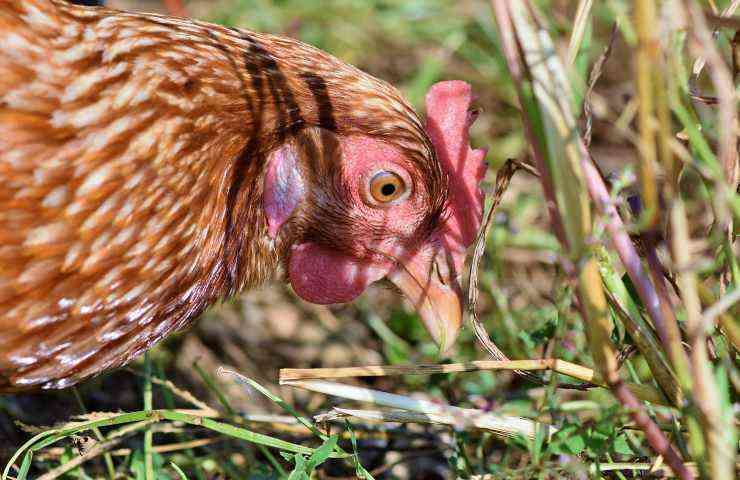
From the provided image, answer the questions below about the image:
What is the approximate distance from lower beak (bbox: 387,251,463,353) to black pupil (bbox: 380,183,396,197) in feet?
0.50

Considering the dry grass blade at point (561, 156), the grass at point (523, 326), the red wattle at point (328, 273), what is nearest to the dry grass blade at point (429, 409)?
the grass at point (523, 326)

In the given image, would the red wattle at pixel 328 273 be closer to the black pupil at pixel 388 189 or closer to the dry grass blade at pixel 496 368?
the black pupil at pixel 388 189

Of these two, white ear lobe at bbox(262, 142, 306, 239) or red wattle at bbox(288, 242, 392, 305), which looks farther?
red wattle at bbox(288, 242, 392, 305)

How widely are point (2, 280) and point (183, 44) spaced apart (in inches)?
21.2

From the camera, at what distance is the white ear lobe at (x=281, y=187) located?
173 centimetres

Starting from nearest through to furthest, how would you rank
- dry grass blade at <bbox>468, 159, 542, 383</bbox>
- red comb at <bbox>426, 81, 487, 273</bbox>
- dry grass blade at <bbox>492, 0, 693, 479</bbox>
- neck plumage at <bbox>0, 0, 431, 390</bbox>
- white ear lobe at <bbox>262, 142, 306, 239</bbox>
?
dry grass blade at <bbox>492, 0, 693, 479</bbox>
neck plumage at <bbox>0, 0, 431, 390</bbox>
dry grass blade at <bbox>468, 159, 542, 383</bbox>
white ear lobe at <bbox>262, 142, 306, 239</bbox>
red comb at <bbox>426, 81, 487, 273</bbox>

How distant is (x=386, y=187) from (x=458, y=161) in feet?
0.64

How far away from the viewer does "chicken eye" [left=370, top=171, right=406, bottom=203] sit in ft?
5.76

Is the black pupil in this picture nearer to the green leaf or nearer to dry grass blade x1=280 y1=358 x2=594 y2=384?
dry grass blade x1=280 y1=358 x2=594 y2=384

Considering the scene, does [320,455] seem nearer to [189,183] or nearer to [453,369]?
[453,369]

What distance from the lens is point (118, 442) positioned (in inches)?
76.5

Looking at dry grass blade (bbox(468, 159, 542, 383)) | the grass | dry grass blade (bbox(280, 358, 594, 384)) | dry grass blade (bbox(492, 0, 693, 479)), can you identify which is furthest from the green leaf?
dry grass blade (bbox(492, 0, 693, 479))

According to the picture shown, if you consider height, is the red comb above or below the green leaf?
above

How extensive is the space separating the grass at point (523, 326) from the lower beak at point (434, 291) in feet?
0.37
